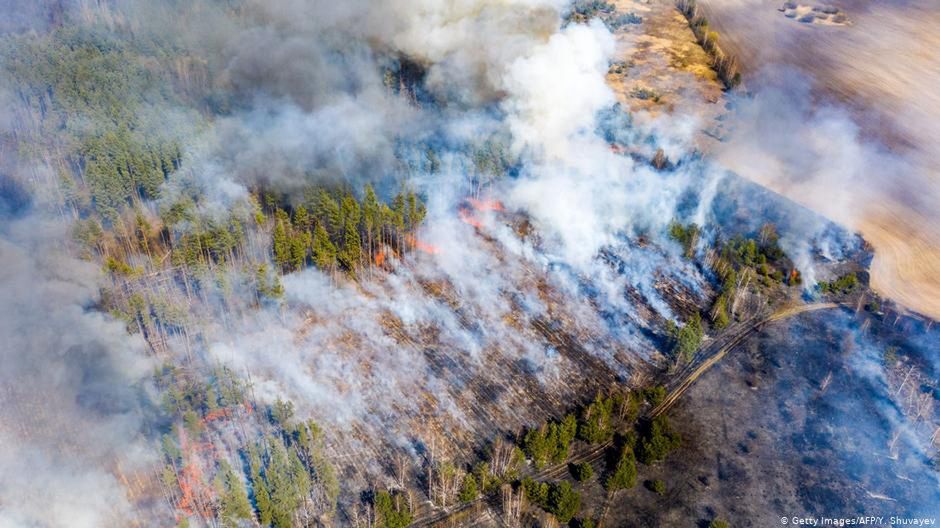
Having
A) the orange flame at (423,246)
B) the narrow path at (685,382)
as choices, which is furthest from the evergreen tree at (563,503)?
the orange flame at (423,246)

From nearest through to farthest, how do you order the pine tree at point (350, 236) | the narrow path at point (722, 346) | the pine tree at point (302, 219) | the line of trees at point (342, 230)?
the narrow path at point (722, 346), the line of trees at point (342, 230), the pine tree at point (350, 236), the pine tree at point (302, 219)

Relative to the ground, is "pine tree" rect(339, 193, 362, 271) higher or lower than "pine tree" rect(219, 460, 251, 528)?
higher

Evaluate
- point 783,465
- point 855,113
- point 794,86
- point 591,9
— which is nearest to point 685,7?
point 591,9

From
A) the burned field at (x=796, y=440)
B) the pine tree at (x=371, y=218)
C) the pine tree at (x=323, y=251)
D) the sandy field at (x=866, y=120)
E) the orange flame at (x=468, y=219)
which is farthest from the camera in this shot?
the sandy field at (x=866, y=120)

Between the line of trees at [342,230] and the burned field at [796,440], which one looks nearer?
the burned field at [796,440]

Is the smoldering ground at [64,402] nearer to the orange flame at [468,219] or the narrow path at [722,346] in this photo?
the orange flame at [468,219]

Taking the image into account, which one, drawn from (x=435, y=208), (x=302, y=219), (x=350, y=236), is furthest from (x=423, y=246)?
(x=302, y=219)

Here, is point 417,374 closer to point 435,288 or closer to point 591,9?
point 435,288

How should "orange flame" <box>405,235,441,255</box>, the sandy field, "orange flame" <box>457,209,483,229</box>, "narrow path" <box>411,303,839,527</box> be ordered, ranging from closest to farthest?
"narrow path" <box>411,303,839,527</box> < "orange flame" <box>405,235,441,255</box> < "orange flame" <box>457,209,483,229</box> < the sandy field

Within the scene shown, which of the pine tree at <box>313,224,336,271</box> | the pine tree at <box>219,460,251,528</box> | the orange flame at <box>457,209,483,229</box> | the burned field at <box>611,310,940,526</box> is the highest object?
the pine tree at <box>313,224,336,271</box>

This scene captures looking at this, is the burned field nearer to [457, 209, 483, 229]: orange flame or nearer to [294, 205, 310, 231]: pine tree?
[457, 209, 483, 229]: orange flame

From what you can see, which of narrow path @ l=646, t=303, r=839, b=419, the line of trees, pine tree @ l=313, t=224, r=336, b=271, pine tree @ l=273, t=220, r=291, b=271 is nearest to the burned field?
narrow path @ l=646, t=303, r=839, b=419
